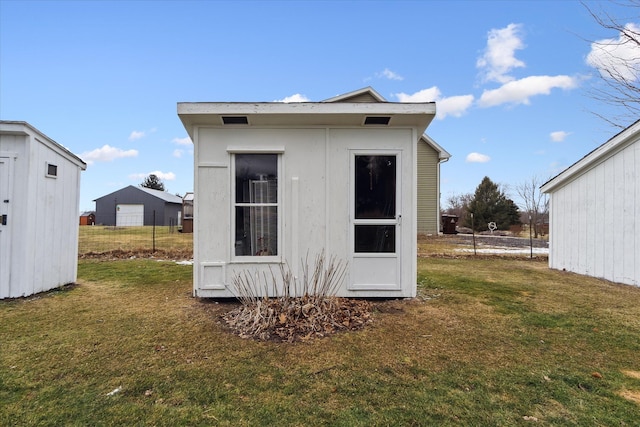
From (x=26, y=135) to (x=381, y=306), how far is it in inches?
210

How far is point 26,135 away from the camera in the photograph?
169 inches

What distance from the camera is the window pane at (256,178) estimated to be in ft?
14.0

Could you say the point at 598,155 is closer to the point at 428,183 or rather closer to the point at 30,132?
the point at 30,132

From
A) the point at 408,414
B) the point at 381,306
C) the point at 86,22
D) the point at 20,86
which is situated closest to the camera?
the point at 408,414

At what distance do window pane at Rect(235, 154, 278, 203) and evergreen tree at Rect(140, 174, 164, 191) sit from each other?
4722 cm

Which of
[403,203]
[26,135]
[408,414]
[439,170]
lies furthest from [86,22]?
[439,170]

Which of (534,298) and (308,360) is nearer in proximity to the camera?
(308,360)

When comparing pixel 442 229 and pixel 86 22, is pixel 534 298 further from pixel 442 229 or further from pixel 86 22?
pixel 442 229

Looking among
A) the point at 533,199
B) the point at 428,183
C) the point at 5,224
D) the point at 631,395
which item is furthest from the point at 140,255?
the point at 533,199

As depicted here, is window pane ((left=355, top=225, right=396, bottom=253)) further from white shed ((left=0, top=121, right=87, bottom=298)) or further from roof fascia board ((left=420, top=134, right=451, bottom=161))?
roof fascia board ((left=420, top=134, right=451, bottom=161))

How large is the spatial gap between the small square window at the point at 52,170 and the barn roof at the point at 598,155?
9453 millimetres

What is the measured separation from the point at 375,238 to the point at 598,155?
5.21 metres

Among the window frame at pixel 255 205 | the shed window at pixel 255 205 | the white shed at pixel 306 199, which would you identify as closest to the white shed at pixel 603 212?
the white shed at pixel 306 199

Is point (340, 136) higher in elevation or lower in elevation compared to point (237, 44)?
lower
